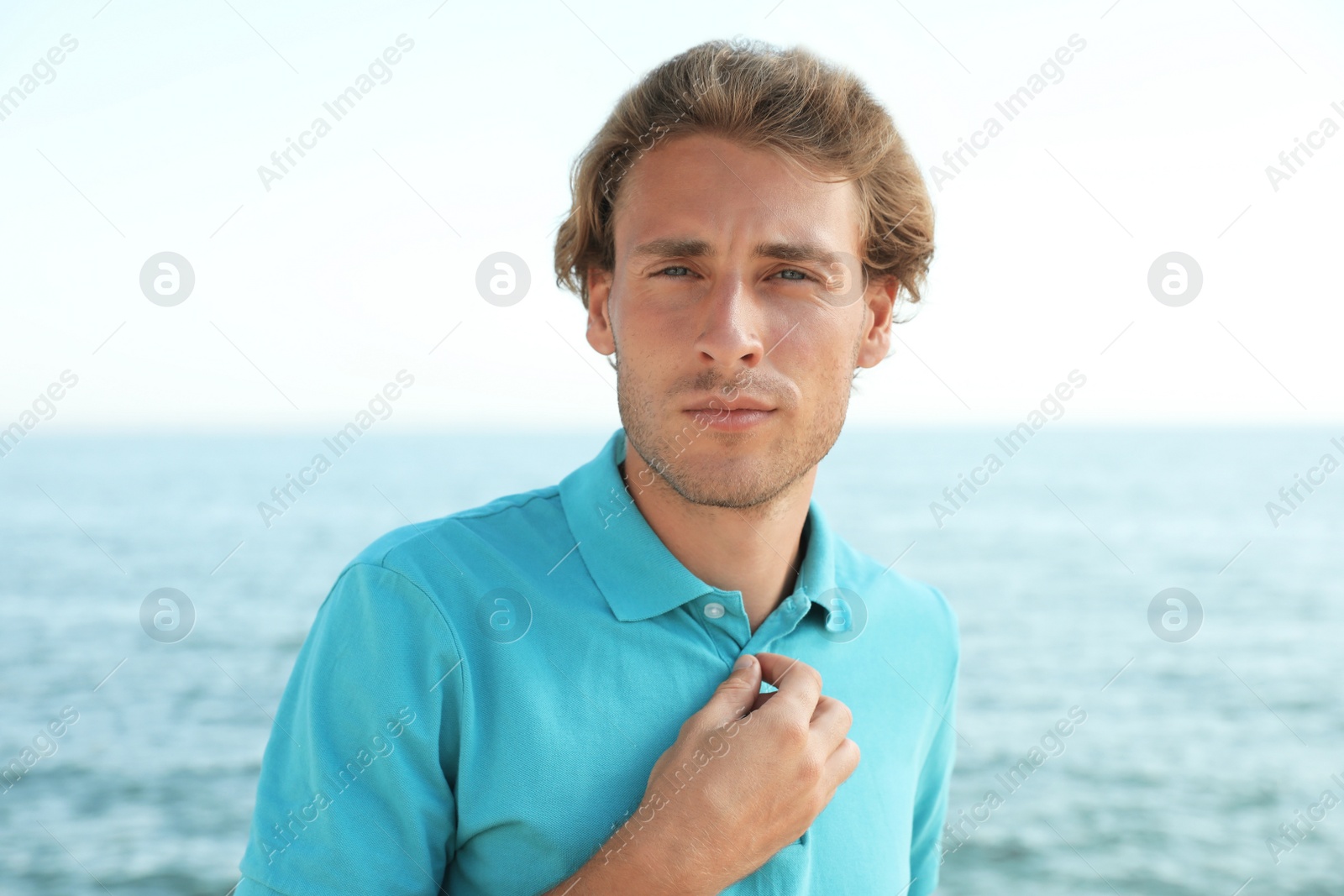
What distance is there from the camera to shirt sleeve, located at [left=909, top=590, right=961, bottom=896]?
2.36 metres

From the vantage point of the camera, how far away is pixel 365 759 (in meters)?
1.63

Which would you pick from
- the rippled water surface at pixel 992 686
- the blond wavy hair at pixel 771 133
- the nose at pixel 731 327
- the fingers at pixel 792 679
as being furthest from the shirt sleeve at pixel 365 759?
the rippled water surface at pixel 992 686

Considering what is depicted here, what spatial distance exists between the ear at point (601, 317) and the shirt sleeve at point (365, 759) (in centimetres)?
83

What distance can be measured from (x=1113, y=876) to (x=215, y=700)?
11.2m

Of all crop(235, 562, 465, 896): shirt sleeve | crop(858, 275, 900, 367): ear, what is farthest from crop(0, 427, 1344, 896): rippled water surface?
crop(235, 562, 465, 896): shirt sleeve

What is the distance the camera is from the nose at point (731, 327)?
6.21ft

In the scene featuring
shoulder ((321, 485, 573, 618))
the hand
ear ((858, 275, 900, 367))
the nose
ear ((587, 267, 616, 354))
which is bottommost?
shoulder ((321, 485, 573, 618))

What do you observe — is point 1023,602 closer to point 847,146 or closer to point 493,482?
point 847,146

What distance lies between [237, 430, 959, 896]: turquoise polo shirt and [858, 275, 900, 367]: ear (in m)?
0.59

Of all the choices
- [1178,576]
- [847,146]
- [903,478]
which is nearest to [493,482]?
[903,478]

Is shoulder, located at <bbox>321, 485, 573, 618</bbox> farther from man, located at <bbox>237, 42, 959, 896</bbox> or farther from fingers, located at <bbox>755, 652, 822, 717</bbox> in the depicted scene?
fingers, located at <bbox>755, 652, 822, 717</bbox>

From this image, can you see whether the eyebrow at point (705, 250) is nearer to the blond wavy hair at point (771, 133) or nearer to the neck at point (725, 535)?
the blond wavy hair at point (771, 133)

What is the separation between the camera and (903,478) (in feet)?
Result: 178

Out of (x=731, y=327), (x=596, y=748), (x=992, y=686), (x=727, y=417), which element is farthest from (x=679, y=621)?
(x=992, y=686)
